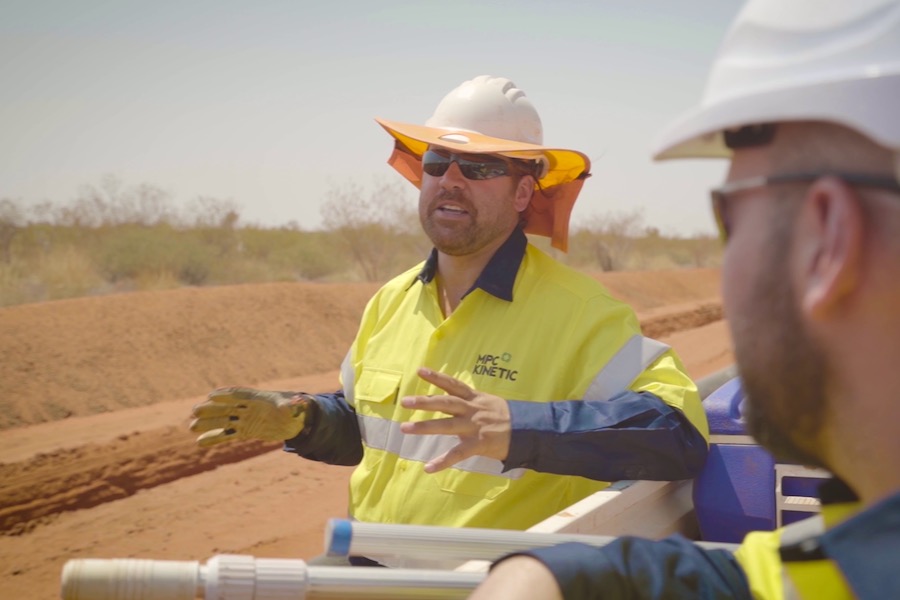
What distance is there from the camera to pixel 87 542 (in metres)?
6.13

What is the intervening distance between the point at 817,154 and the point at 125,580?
4.07 ft

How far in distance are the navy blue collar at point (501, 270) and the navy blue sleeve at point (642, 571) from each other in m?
1.80

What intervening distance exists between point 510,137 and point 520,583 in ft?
8.63

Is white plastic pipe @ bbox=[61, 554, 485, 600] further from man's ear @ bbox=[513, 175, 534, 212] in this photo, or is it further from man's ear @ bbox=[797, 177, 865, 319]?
man's ear @ bbox=[513, 175, 534, 212]

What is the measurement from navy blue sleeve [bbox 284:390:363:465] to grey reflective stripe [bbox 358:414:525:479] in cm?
12

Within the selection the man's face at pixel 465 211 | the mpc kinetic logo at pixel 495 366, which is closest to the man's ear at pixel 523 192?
the man's face at pixel 465 211

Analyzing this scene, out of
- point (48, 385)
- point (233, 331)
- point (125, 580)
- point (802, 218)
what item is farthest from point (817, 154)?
point (233, 331)

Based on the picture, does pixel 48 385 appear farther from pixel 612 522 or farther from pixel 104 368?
pixel 612 522

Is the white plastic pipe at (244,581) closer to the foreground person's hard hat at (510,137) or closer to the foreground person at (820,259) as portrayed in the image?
the foreground person at (820,259)

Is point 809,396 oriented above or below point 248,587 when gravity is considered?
above

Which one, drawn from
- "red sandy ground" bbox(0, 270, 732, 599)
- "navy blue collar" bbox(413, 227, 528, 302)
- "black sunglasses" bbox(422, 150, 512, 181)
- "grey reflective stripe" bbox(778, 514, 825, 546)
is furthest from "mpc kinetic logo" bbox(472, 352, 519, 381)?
"red sandy ground" bbox(0, 270, 732, 599)

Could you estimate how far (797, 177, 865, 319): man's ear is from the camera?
115cm

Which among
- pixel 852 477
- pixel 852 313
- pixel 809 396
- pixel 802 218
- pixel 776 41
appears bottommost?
pixel 852 477

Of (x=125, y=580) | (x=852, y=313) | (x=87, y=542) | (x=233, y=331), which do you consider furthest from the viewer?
(x=233, y=331)
